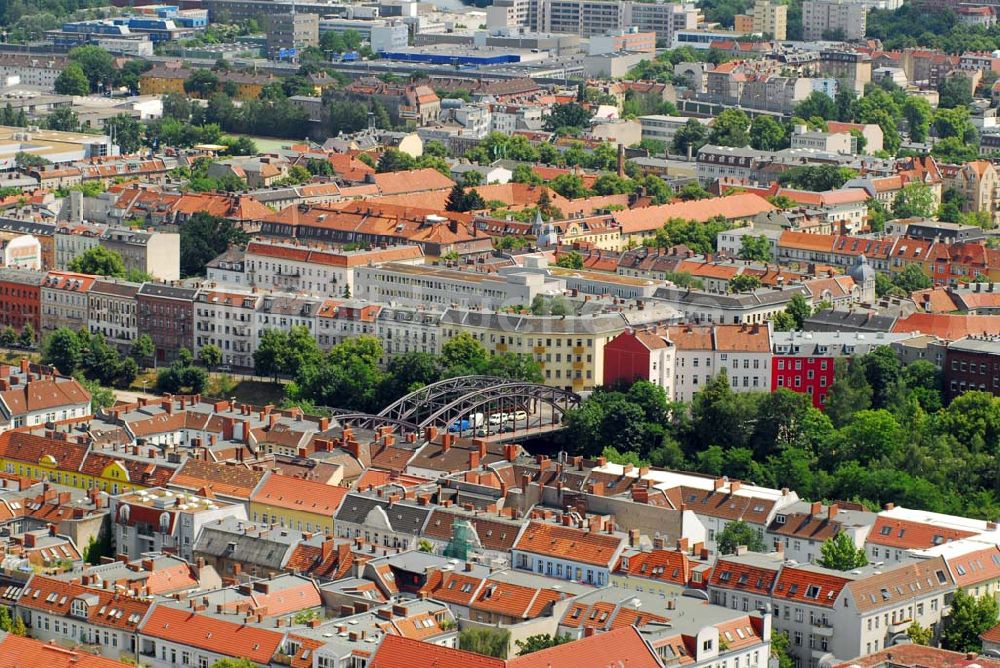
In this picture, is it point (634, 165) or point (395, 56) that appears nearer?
point (634, 165)

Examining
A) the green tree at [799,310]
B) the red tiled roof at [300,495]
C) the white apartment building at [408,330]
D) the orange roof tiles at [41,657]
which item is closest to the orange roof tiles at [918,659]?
the orange roof tiles at [41,657]

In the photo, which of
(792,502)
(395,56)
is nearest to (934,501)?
(792,502)

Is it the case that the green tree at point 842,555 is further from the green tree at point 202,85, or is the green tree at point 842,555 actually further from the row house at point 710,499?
the green tree at point 202,85

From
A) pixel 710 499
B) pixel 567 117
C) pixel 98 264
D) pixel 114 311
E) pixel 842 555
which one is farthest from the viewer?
pixel 567 117

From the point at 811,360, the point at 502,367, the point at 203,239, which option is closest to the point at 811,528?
the point at 811,360

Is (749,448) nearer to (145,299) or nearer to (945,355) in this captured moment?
(945,355)

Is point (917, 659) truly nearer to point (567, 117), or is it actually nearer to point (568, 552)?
point (568, 552)

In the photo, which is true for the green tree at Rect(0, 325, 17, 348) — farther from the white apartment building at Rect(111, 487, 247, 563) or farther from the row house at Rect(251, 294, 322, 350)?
the white apartment building at Rect(111, 487, 247, 563)
